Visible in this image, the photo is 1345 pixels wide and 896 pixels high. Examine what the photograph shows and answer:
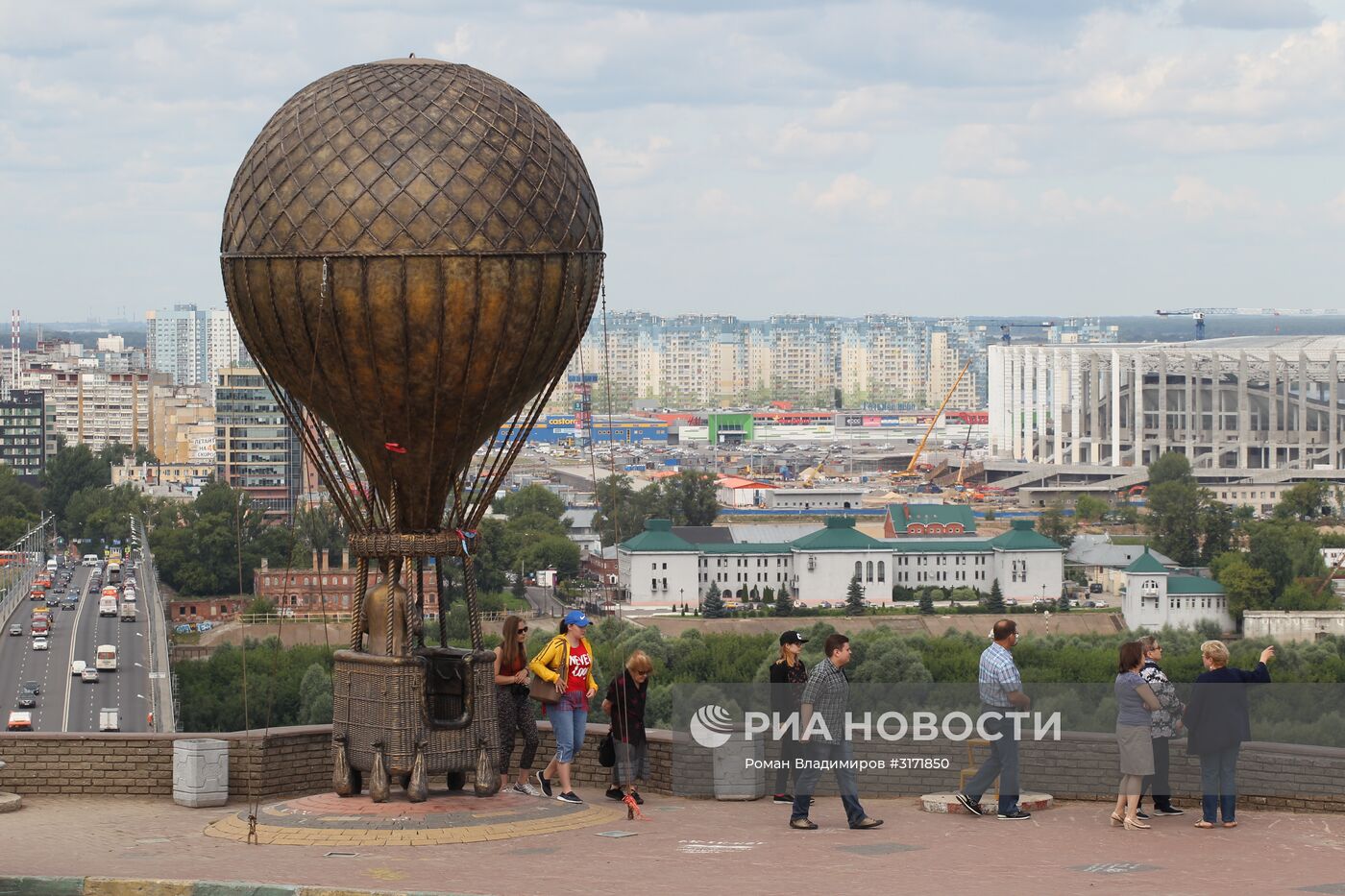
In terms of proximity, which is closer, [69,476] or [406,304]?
[406,304]

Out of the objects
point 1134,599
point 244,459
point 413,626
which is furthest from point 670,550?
point 413,626

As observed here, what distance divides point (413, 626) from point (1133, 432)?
13262cm

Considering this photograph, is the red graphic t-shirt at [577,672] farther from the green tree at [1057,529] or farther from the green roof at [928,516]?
the green roof at [928,516]

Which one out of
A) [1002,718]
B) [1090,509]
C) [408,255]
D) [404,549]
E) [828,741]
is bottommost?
[828,741]

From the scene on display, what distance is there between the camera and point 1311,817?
12.7 metres

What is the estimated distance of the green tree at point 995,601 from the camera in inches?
3201

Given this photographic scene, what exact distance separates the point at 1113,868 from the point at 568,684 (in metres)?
3.21

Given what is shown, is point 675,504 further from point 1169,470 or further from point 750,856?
point 750,856

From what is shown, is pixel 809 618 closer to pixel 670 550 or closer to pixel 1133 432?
pixel 670 550

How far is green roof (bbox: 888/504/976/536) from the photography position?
9838 cm

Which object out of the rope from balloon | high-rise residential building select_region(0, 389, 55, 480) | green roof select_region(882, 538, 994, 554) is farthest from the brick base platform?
high-rise residential building select_region(0, 389, 55, 480)

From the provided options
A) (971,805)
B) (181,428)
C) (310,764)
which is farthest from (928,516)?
(971,805)

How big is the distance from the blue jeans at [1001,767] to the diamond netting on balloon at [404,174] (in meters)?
3.33

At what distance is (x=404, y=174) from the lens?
44.1ft
